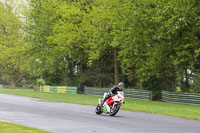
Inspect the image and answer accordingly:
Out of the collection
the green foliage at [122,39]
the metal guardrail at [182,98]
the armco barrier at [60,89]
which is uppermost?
the green foliage at [122,39]

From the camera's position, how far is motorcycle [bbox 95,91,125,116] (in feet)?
57.0

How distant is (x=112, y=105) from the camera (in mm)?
17984

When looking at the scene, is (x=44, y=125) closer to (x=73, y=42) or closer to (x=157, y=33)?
(x=157, y=33)

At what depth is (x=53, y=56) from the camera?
49.2m

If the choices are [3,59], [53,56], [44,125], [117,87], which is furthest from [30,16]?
[44,125]

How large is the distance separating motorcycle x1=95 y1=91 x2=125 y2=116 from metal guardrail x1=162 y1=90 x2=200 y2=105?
15295 mm

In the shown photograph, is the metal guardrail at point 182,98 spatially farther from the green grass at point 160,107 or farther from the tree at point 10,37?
the tree at point 10,37

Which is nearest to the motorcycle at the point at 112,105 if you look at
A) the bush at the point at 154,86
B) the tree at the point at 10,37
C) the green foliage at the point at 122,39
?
the green foliage at the point at 122,39

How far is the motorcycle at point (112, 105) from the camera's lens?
17.4 metres

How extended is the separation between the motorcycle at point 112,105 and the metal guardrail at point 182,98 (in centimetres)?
1530

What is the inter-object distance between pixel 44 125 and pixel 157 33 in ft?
63.5

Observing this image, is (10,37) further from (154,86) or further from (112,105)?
(112,105)

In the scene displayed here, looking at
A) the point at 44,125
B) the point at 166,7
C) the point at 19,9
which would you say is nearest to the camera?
the point at 44,125

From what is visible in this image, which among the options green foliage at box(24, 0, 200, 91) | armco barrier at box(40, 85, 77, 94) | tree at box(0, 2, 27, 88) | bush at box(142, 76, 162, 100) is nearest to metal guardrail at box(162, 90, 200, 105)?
bush at box(142, 76, 162, 100)
